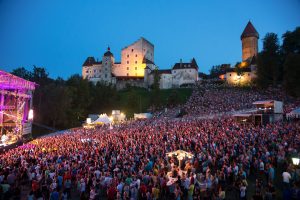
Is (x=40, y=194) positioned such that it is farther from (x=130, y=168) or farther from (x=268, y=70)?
(x=268, y=70)

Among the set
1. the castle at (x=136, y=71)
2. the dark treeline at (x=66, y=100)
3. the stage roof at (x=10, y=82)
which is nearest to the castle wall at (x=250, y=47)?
the castle at (x=136, y=71)

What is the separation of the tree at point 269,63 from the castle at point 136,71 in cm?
2337

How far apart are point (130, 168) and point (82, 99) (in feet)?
158

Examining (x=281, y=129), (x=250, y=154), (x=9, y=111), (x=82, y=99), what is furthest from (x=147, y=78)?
(x=250, y=154)

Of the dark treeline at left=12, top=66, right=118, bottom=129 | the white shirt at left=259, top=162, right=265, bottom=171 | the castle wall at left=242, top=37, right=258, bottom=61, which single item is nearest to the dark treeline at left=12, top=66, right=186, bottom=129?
the dark treeline at left=12, top=66, right=118, bottom=129

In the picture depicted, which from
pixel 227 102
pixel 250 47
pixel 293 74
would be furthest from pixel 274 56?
pixel 250 47

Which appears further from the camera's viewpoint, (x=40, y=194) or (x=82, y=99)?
(x=82, y=99)

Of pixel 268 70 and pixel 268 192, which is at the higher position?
pixel 268 70

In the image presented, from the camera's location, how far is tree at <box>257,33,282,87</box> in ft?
182

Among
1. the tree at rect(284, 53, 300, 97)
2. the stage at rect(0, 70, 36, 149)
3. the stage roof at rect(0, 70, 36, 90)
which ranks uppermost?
the tree at rect(284, 53, 300, 97)

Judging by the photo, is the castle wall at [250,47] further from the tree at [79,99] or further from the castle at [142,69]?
the tree at [79,99]

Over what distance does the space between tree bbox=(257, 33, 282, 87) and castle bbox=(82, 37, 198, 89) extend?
2337cm

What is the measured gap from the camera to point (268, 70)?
184ft

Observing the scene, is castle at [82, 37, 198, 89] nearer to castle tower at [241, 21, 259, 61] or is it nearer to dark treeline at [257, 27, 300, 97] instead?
castle tower at [241, 21, 259, 61]
